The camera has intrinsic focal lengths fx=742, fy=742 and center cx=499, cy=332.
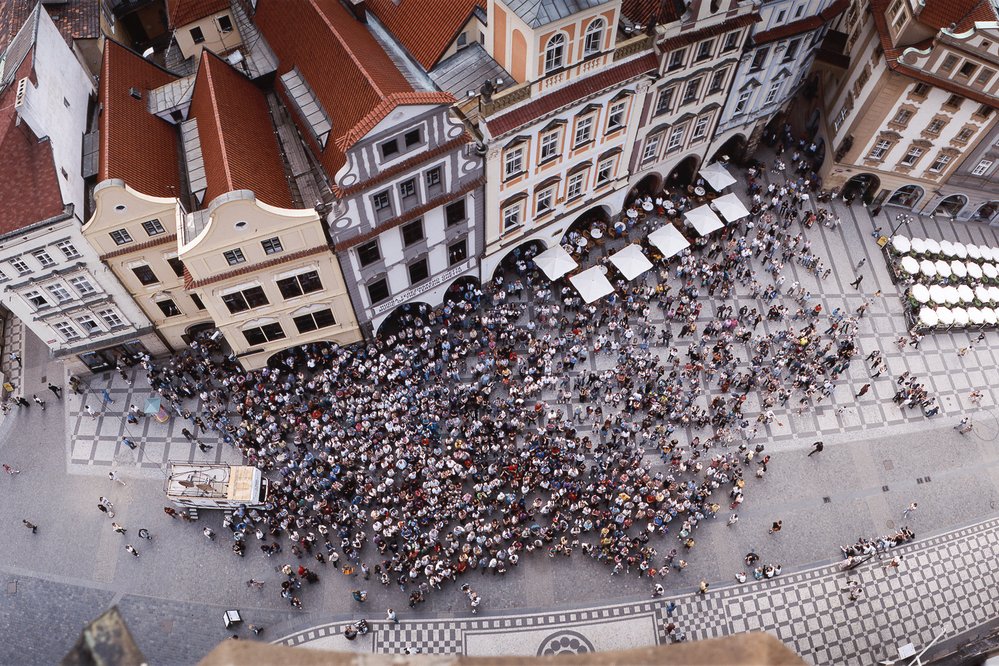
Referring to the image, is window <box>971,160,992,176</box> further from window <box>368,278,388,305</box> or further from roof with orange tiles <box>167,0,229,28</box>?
roof with orange tiles <box>167,0,229,28</box>

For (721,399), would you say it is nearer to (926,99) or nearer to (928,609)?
(928,609)

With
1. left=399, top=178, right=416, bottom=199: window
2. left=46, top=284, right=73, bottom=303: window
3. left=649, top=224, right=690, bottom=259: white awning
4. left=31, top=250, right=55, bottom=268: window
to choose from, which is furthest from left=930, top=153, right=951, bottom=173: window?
left=46, top=284, right=73, bottom=303: window

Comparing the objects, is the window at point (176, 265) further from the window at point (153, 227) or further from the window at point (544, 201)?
the window at point (544, 201)

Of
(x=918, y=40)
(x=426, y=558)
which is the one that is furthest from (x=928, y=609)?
(x=918, y=40)

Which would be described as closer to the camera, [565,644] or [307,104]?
[565,644]

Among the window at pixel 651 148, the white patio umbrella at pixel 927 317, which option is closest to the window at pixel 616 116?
the window at pixel 651 148

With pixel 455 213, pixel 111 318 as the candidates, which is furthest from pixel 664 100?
pixel 111 318

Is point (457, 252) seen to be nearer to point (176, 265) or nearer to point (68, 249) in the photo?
point (176, 265)

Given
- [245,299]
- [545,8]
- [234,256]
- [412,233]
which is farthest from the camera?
[412,233]
